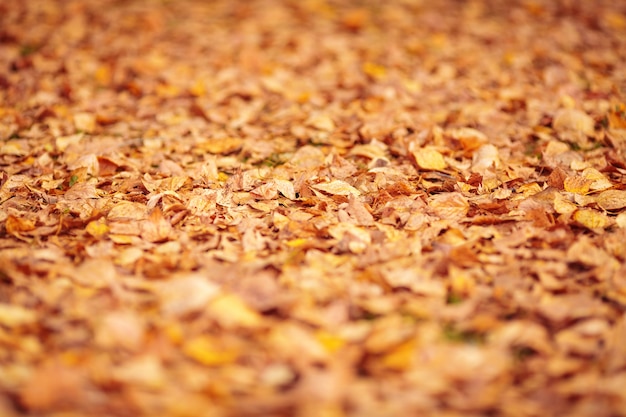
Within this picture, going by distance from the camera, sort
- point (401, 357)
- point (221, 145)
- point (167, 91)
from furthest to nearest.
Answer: point (167, 91), point (221, 145), point (401, 357)

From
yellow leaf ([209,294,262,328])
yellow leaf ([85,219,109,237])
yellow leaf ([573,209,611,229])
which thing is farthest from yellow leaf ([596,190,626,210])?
yellow leaf ([85,219,109,237])

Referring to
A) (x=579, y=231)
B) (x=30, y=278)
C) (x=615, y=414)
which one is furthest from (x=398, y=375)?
(x=30, y=278)

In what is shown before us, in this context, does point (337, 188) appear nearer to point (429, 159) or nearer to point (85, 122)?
point (429, 159)

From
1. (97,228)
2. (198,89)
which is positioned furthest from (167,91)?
(97,228)

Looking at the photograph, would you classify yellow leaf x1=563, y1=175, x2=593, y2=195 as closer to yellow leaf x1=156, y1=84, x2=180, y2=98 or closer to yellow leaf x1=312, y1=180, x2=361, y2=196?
yellow leaf x1=312, y1=180, x2=361, y2=196

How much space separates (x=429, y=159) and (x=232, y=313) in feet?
4.39

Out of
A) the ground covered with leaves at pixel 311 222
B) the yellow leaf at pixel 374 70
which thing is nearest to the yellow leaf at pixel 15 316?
the ground covered with leaves at pixel 311 222

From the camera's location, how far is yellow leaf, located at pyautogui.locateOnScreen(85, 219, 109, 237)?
199cm

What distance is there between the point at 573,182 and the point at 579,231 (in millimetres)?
347

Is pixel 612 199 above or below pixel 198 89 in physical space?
below

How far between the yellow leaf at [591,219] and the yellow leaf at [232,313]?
4.20 ft

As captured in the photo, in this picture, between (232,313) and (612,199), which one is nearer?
(232,313)

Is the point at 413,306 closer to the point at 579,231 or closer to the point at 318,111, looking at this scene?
the point at 579,231

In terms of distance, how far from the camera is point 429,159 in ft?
8.20
